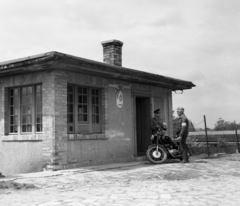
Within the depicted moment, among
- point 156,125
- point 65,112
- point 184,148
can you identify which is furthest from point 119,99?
point 184,148

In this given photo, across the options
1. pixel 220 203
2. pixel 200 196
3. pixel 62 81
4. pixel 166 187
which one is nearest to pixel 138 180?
pixel 166 187

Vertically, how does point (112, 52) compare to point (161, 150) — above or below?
above

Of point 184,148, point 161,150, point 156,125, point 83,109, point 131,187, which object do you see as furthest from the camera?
point 156,125

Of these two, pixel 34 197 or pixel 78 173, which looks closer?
pixel 34 197

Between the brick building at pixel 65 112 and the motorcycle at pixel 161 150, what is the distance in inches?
37.5

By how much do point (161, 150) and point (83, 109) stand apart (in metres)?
2.85

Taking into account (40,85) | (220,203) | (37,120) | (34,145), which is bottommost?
(220,203)

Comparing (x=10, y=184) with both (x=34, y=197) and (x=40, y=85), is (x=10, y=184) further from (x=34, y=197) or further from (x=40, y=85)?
(x=40, y=85)

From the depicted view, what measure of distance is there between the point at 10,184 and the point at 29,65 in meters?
3.40

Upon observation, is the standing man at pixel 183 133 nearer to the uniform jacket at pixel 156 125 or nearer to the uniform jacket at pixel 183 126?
the uniform jacket at pixel 183 126

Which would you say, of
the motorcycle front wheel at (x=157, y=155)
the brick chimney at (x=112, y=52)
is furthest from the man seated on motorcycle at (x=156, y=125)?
the brick chimney at (x=112, y=52)

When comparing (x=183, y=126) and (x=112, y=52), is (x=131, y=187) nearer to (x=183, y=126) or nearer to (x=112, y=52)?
(x=183, y=126)

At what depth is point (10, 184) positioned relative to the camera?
7.46 m

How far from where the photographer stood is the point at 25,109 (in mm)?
10680
